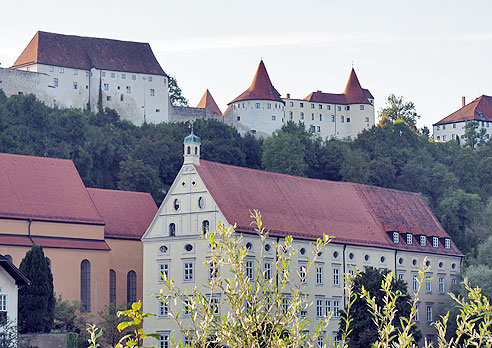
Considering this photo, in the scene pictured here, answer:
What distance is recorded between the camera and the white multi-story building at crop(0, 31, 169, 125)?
107750 mm

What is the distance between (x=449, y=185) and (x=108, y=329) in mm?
50834

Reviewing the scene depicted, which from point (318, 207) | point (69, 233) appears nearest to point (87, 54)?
point (318, 207)

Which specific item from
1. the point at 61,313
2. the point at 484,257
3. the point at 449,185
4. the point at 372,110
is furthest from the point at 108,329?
the point at 372,110

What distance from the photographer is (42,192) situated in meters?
63.5

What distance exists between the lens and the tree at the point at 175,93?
125619mm

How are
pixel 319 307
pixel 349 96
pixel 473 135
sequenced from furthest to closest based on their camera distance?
pixel 473 135
pixel 349 96
pixel 319 307

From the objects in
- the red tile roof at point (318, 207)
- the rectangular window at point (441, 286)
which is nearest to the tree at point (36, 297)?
the red tile roof at point (318, 207)

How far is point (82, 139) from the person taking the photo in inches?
3841

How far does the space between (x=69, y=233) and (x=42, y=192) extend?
267cm

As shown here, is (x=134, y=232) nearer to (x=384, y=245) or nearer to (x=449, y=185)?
(x=384, y=245)

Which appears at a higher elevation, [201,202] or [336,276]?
[201,202]

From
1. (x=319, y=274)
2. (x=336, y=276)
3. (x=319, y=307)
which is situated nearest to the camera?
(x=319, y=307)

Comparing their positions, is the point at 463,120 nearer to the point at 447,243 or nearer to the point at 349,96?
the point at 349,96

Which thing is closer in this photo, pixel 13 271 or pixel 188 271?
pixel 13 271
